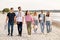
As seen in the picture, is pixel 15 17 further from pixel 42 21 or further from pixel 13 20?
pixel 42 21

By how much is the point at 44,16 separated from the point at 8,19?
2.87m

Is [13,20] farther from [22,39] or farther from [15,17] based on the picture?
[22,39]

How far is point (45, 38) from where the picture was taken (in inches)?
624

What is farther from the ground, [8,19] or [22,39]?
[8,19]

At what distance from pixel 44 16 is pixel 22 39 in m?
3.72

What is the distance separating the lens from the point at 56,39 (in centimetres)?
1565

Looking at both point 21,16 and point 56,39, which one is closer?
point 56,39

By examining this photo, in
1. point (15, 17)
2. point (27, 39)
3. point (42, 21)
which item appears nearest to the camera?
point (27, 39)

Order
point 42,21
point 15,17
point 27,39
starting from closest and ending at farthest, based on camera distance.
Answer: point 27,39 < point 15,17 < point 42,21

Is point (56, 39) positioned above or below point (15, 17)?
below

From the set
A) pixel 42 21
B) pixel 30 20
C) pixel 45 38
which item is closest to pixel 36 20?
pixel 42 21

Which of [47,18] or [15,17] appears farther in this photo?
[47,18]

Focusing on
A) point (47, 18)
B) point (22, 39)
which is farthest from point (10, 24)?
point (47, 18)

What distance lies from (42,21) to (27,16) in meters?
1.69
